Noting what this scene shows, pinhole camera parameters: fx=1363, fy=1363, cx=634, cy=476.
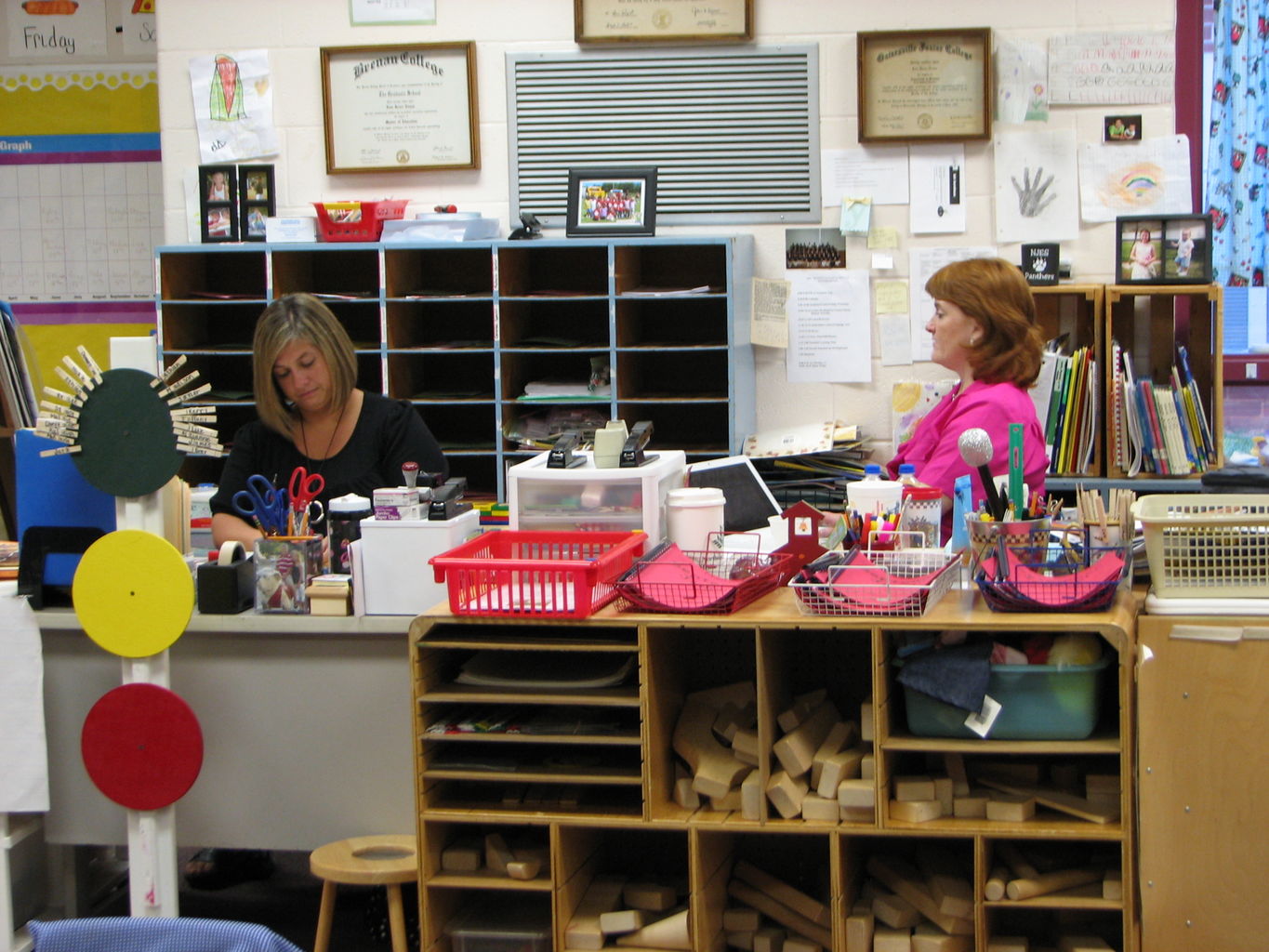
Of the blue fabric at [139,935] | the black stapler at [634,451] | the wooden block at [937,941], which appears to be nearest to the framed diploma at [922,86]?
the black stapler at [634,451]

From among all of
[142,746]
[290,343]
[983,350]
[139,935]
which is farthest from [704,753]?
[290,343]

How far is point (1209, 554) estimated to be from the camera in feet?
6.56

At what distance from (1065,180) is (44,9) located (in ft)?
11.9

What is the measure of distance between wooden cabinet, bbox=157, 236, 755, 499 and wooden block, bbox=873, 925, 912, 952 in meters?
2.15

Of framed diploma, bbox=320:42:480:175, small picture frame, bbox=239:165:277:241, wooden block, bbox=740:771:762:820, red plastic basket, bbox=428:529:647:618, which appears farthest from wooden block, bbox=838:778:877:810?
small picture frame, bbox=239:165:277:241

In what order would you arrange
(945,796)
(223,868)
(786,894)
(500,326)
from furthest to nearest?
(500,326) < (223,868) < (786,894) < (945,796)

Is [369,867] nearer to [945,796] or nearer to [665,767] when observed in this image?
[665,767]

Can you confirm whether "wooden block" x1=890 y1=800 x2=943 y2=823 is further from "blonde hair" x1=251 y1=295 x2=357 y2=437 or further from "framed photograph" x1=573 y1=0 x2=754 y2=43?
"framed photograph" x1=573 y1=0 x2=754 y2=43

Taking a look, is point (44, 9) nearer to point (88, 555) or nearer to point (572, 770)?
point (88, 555)

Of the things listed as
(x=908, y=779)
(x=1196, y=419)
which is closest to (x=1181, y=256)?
(x=1196, y=419)

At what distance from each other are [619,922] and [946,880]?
0.53m

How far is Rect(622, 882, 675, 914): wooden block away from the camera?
2.28 m

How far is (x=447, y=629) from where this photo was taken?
7.36 feet

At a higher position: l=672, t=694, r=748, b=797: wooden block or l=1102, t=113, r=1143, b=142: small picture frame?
l=1102, t=113, r=1143, b=142: small picture frame
